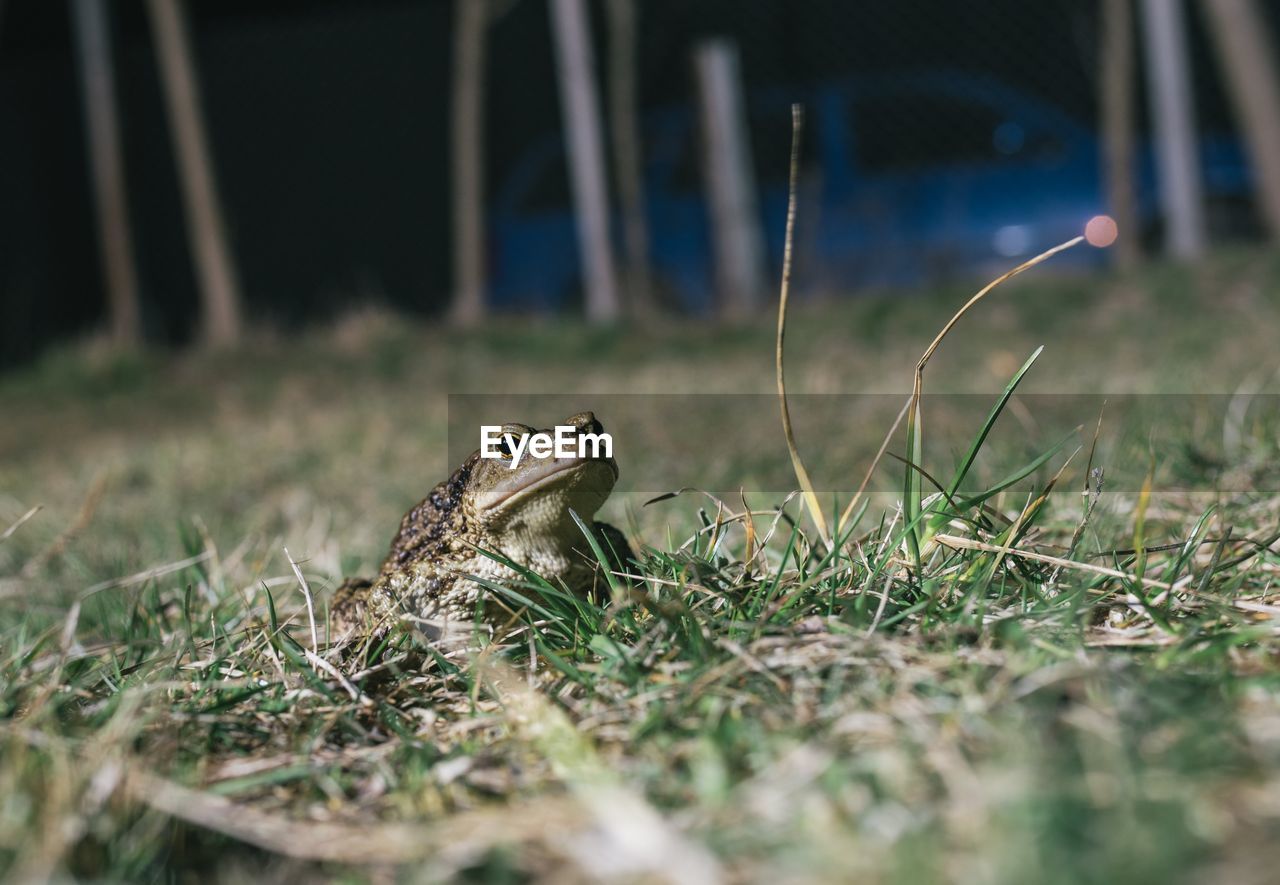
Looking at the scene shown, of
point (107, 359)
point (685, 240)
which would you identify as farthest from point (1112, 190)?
point (107, 359)

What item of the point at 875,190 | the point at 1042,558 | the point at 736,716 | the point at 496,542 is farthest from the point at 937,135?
the point at 736,716

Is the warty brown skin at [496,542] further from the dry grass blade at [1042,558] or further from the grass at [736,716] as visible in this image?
the dry grass blade at [1042,558]

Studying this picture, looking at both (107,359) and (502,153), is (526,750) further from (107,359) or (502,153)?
(502,153)

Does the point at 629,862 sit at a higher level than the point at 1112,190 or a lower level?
→ lower

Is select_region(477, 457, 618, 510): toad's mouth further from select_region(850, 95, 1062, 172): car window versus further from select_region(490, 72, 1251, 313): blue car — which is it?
select_region(850, 95, 1062, 172): car window

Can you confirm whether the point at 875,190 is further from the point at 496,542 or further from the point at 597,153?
the point at 496,542

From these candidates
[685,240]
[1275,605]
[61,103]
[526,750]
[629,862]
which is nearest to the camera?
[629,862]
